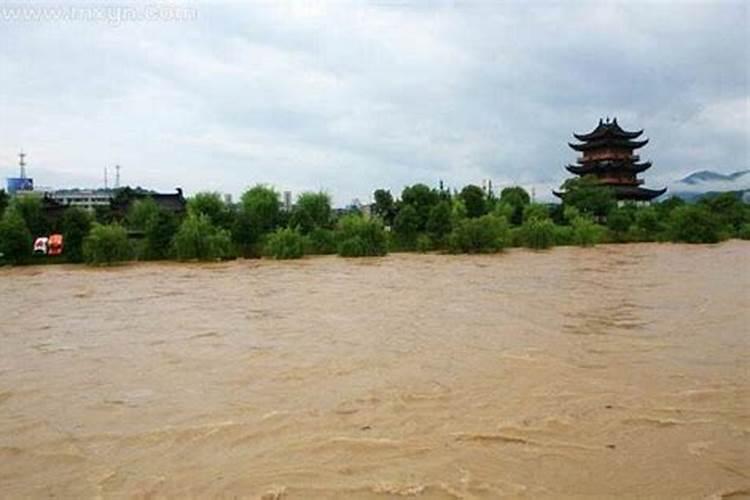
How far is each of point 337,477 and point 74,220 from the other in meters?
19.9

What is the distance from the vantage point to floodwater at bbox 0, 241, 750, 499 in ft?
10.7

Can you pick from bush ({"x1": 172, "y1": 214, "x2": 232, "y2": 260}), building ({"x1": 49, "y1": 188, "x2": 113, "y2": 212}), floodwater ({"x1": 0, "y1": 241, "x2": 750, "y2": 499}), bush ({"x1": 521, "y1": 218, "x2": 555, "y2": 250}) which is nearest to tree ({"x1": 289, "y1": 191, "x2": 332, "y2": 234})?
bush ({"x1": 172, "y1": 214, "x2": 232, "y2": 260})

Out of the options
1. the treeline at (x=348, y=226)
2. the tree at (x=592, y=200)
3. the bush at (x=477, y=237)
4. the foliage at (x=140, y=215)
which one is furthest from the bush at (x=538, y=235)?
the foliage at (x=140, y=215)

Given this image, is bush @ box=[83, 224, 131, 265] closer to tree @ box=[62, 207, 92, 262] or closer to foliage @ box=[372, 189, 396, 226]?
tree @ box=[62, 207, 92, 262]

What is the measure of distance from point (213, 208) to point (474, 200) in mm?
12206

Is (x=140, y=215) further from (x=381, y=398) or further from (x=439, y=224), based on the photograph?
(x=381, y=398)

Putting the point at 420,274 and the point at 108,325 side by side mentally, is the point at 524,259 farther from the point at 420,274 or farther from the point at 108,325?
the point at 108,325

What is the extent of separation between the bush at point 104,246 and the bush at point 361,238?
7.17 metres

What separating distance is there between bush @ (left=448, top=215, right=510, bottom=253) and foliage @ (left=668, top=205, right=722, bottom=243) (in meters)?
9.61

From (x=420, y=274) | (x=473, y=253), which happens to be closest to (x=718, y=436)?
(x=420, y=274)

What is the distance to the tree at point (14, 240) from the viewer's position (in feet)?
62.4

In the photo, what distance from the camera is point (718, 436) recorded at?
149 inches

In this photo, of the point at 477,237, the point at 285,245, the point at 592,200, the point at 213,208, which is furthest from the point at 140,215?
the point at 592,200

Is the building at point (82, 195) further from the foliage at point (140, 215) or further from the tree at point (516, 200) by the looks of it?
the tree at point (516, 200)
